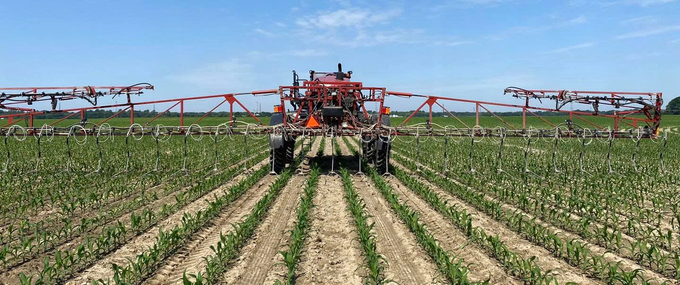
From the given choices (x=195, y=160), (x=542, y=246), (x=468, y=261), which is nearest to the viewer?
(x=468, y=261)

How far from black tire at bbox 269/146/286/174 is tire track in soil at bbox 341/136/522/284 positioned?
4.93 m

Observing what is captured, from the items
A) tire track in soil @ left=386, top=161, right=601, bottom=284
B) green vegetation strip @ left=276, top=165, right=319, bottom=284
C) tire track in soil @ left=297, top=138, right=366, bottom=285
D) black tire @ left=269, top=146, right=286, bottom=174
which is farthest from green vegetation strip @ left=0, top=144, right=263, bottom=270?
tire track in soil @ left=386, top=161, right=601, bottom=284

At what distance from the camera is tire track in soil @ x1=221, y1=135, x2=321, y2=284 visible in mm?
4457

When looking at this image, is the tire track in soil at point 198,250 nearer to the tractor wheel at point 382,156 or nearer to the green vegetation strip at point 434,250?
the green vegetation strip at point 434,250

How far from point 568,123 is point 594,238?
5.75 meters

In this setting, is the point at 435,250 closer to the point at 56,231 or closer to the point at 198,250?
the point at 198,250

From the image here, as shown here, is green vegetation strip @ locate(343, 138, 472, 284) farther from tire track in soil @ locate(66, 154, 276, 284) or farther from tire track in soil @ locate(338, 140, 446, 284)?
tire track in soil @ locate(66, 154, 276, 284)

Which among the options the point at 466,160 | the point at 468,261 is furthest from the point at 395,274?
the point at 466,160

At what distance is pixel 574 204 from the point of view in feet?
22.9

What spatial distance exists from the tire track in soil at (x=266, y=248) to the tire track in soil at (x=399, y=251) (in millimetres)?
1231

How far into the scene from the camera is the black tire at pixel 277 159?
11148 millimetres

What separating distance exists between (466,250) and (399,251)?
2.73ft

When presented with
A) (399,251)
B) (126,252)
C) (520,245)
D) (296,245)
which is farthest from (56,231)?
(520,245)

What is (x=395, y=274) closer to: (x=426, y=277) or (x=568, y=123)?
(x=426, y=277)
